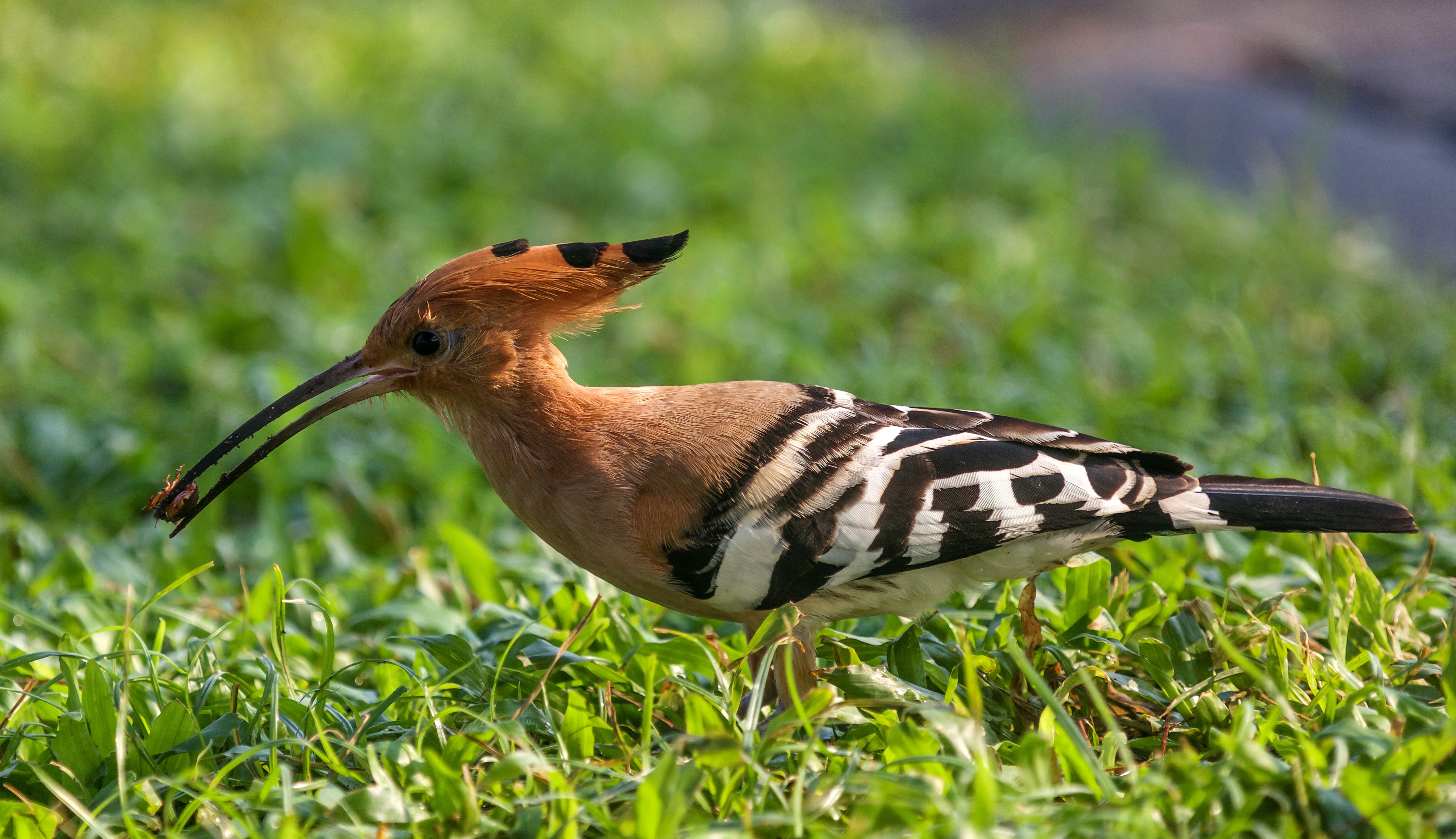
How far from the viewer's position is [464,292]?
93.7 inches

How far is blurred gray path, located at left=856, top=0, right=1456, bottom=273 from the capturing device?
5523 millimetres

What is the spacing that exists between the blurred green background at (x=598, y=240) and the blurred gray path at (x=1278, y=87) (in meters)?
0.33

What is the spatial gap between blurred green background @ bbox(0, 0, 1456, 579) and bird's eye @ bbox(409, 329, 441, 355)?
2.83ft

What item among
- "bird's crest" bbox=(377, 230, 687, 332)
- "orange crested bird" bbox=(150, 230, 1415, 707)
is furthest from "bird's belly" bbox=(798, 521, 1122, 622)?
"bird's crest" bbox=(377, 230, 687, 332)

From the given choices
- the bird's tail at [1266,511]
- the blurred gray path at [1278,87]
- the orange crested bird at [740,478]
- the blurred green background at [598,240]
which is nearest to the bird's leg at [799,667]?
the orange crested bird at [740,478]

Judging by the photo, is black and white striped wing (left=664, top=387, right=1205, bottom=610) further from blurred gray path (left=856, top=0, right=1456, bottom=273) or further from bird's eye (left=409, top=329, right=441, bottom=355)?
blurred gray path (left=856, top=0, right=1456, bottom=273)

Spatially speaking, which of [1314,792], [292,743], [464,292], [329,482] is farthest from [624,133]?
[1314,792]

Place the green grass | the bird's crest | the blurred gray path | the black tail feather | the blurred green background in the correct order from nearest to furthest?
the green grass < the black tail feather < the bird's crest < the blurred green background < the blurred gray path

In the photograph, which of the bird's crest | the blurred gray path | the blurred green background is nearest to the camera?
the bird's crest

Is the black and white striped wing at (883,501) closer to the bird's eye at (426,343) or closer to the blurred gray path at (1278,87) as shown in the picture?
the bird's eye at (426,343)

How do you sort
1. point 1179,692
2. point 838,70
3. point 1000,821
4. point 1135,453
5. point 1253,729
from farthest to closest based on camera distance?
point 838,70 < point 1135,453 < point 1179,692 < point 1253,729 < point 1000,821

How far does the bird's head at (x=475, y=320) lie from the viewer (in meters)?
2.39

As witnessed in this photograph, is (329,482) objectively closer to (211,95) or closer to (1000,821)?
(1000,821)

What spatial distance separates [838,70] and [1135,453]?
20.1 ft
